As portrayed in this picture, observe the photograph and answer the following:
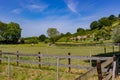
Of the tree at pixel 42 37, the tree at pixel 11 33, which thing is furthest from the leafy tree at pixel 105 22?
the tree at pixel 11 33

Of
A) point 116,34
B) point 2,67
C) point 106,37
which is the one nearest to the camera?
point 2,67

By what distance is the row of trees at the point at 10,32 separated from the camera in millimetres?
126500

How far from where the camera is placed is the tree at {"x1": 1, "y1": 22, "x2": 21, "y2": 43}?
416ft

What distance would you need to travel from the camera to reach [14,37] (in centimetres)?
12744

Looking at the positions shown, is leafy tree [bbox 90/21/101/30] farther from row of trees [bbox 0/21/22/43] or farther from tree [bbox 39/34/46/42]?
row of trees [bbox 0/21/22/43]

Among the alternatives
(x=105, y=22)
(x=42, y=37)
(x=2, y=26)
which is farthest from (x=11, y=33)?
(x=105, y=22)

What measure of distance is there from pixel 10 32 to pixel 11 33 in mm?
1677

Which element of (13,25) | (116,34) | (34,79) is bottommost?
(34,79)

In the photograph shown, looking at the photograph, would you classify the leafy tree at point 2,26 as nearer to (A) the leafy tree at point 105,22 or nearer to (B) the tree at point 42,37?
(B) the tree at point 42,37

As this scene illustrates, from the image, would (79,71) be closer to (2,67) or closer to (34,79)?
(34,79)

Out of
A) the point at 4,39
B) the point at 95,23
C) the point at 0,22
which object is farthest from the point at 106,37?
the point at 0,22

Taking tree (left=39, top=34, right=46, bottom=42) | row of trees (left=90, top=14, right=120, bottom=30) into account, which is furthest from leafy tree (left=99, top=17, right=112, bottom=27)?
tree (left=39, top=34, right=46, bottom=42)

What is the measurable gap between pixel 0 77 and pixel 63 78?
3.96m

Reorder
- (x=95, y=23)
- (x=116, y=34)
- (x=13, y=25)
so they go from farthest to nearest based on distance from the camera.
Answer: (x=95, y=23) < (x=13, y=25) < (x=116, y=34)
